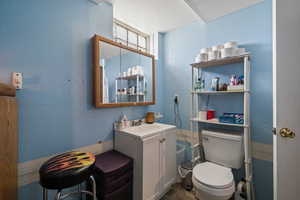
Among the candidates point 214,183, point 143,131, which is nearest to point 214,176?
point 214,183

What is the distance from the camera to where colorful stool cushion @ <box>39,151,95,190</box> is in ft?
2.52

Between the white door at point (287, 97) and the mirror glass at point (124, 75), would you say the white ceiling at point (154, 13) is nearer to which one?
the mirror glass at point (124, 75)

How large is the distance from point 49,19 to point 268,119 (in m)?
2.48

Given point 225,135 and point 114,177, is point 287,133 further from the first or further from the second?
point 114,177

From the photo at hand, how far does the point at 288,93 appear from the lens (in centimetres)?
86

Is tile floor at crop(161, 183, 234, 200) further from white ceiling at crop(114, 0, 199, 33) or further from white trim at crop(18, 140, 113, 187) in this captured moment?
white ceiling at crop(114, 0, 199, 33)

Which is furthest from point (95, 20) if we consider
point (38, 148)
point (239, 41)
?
point (239, 41)

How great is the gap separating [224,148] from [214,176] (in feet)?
1.29

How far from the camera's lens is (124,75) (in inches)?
66.4

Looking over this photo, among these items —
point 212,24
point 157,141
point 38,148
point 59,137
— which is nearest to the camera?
point 38,148

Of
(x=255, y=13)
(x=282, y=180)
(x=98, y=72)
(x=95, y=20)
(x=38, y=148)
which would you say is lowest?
(x=282, y=180)

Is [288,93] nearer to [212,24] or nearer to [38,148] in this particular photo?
[212,24]

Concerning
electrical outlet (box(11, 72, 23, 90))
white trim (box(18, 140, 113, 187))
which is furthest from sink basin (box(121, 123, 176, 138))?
electrical outlet (box(11, 72, 23, 90))

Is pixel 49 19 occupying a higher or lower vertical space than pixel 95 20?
lower
